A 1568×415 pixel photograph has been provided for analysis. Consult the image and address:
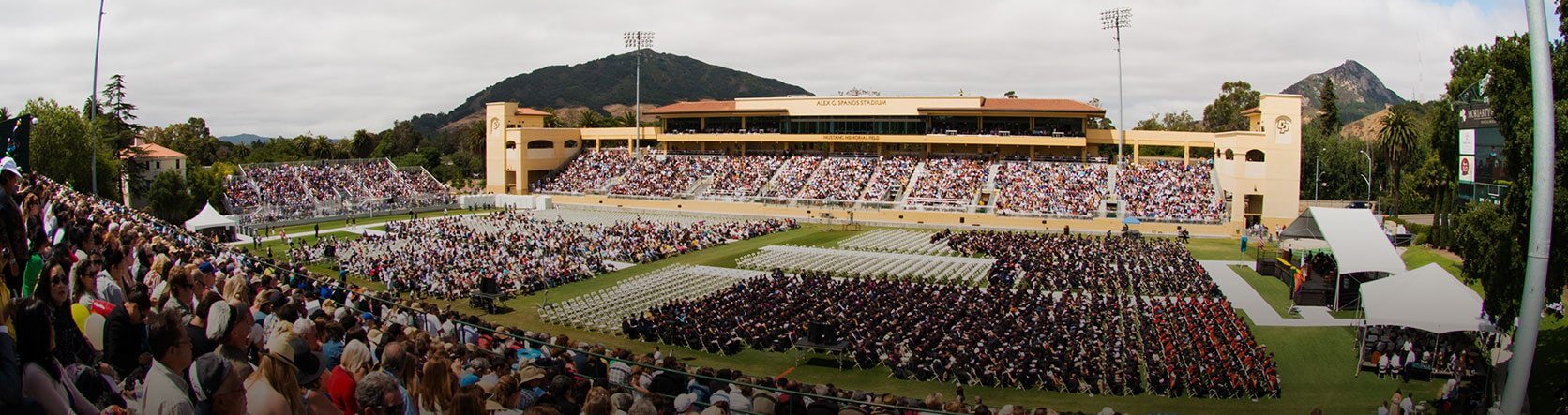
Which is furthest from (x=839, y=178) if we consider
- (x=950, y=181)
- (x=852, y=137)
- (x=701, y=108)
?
(x=701, y=108)

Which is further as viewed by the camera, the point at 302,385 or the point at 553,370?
the point at 553,370

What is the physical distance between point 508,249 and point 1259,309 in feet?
81.8

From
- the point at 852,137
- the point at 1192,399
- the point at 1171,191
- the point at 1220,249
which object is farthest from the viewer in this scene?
the point at 852,137

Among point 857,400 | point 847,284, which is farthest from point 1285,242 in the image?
point 857,400

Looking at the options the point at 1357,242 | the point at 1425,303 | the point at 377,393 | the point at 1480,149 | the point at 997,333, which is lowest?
the point at 997,333

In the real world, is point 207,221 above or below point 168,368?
below

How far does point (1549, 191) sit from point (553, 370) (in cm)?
1002

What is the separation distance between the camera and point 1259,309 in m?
23.4

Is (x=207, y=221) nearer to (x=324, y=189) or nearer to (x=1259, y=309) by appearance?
(x=324, y=189)

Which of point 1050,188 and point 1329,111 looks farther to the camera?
point 1329,111

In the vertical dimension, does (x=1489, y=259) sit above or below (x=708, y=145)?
below

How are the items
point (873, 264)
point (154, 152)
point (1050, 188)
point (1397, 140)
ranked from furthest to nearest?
point (154, 152) < point (1397, 140) < point (1050, 188) < point (873, 264)

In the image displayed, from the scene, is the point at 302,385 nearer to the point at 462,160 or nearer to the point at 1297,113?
the point at 1297,113

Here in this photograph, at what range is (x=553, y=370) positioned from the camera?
8.91 m
